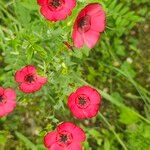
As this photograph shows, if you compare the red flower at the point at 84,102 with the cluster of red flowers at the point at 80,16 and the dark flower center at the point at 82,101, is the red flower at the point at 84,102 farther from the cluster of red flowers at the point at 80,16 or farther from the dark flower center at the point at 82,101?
the cluster of red flowers at the point at 80,16

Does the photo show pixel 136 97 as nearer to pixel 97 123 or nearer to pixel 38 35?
pixel 97 123

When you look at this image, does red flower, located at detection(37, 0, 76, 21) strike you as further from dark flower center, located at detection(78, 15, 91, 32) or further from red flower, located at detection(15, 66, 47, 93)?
red flower, located at detection(15, 66, 47, 93)

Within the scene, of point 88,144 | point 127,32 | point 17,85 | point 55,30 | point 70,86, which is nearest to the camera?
point 55,30

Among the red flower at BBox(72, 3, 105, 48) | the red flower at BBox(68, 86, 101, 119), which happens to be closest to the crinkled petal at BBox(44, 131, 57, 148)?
the red flower at BBox(68, 86, 101, 119)

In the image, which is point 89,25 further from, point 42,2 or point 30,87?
point 30,87

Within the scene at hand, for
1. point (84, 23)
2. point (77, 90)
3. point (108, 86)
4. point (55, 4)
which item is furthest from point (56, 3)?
point (108, 86)

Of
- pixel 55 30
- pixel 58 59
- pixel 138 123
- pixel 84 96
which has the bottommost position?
pixel 138 123

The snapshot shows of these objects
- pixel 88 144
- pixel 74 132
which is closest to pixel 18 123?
pixel 88 144
